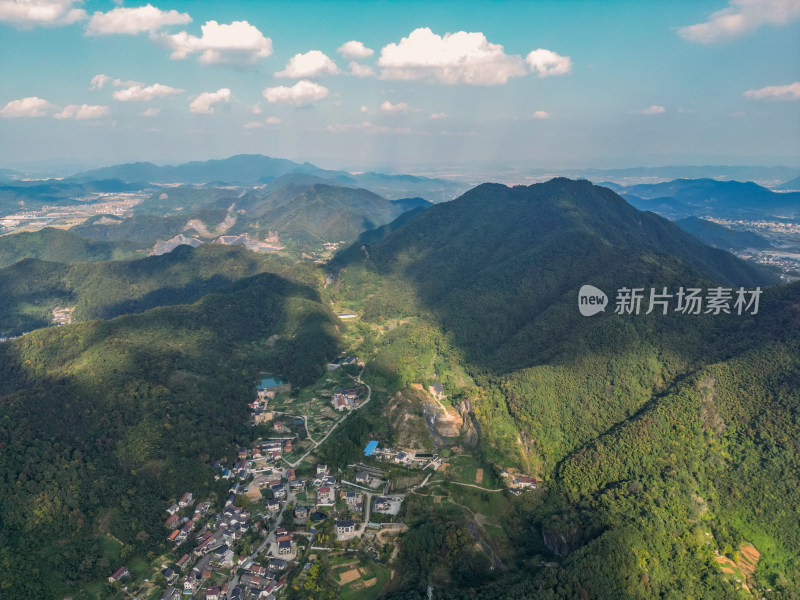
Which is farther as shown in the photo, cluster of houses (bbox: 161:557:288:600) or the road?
the road

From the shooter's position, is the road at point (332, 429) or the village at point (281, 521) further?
the road at point (332, 429)

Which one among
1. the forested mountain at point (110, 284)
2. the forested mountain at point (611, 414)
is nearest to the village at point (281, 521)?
the forested mountain at point (611, 414)

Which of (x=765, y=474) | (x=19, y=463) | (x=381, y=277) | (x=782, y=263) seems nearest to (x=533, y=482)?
(x=765, y=474)

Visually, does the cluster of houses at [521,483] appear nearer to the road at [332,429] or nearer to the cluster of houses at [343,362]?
the road at [332,429]

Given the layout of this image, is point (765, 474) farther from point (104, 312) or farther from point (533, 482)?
point (104, 312)

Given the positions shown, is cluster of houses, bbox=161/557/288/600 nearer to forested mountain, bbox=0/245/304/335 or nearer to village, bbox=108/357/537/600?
village, bbox=108/357/537/600

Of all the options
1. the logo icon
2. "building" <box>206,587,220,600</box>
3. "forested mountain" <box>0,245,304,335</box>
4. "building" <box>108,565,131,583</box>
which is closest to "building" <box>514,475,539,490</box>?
the logo icon
